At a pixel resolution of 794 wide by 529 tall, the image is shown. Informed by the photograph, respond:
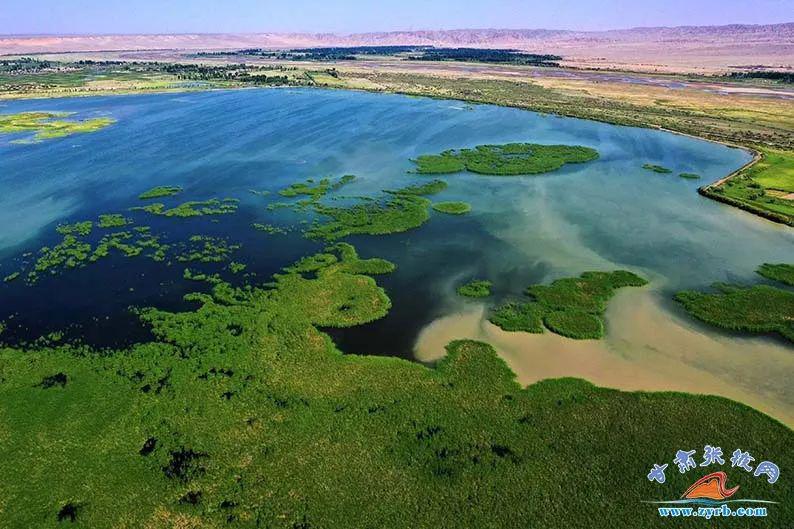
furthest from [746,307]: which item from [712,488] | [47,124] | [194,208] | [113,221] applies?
[47,124]

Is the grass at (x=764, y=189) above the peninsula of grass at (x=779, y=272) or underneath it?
above

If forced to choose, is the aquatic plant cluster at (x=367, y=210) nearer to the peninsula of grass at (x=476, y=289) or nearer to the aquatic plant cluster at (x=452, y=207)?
the aquatic plant cluster at (x=452, y=207)

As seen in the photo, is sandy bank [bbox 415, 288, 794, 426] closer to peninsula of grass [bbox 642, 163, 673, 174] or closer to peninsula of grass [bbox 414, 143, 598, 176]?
peninsula of grass [bbox 414, 143, 598, 176]

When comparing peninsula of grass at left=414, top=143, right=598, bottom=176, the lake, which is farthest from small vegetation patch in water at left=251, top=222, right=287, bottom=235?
peninsula of grass at left=414, top=143, right=598, bottom=176

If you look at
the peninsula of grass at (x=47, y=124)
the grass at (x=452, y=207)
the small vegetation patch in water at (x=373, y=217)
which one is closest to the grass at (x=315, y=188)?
the small vegetation patch in water at (x=373, y=217)

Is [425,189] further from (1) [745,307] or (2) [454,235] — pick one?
(1) [745,307]

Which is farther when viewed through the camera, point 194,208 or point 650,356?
point 194,208
